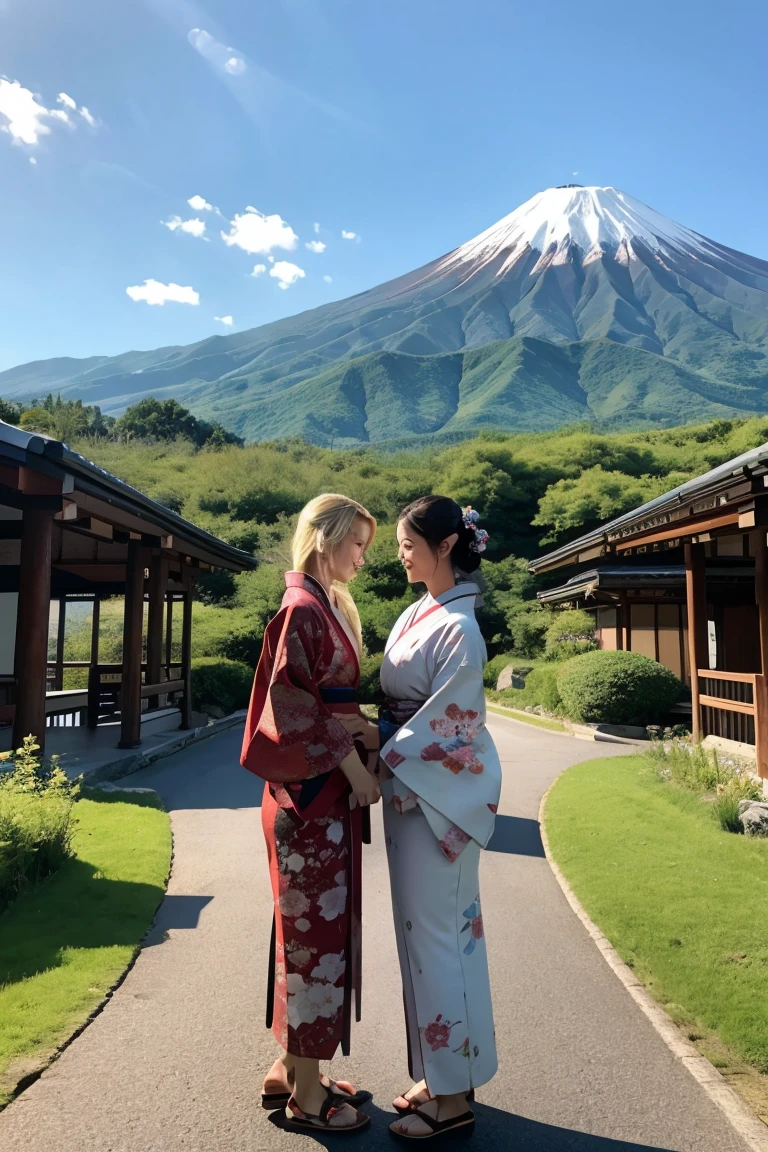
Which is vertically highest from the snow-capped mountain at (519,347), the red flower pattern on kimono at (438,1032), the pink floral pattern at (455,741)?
the snow-capped mountain at (519,347)

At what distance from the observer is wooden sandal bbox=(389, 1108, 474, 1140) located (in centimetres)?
253

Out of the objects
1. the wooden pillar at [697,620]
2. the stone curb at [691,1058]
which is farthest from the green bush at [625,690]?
the stone curb at [691,1058]

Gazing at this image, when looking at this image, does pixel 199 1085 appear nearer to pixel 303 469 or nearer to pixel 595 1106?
pixel 595 1106

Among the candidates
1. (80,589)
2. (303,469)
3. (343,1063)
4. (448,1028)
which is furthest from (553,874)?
(303,469)

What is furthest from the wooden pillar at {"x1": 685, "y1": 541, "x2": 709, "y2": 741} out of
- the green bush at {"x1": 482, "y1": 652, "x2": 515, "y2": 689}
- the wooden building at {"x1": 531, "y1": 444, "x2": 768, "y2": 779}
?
the green bush at {"x1": 482, "y1": 652, "x2": 515, "y2": 689}

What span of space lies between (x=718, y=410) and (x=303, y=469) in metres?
64.5

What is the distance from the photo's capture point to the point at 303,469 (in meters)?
52.2

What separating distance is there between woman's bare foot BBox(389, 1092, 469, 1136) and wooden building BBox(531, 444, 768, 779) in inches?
216

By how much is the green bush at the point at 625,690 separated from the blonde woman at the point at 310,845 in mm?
13203

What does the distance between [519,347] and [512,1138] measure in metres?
130

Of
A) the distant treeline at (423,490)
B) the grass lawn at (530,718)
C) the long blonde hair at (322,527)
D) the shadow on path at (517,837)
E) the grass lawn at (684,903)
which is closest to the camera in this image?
the long blonde hair at (322,527)

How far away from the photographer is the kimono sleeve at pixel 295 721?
257cm

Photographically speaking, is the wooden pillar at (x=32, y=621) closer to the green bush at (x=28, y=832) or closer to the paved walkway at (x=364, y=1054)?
the green bush at (x=28, y=832)

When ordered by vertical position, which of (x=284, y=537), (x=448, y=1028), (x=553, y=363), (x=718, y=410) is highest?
(x=553, y=363)
